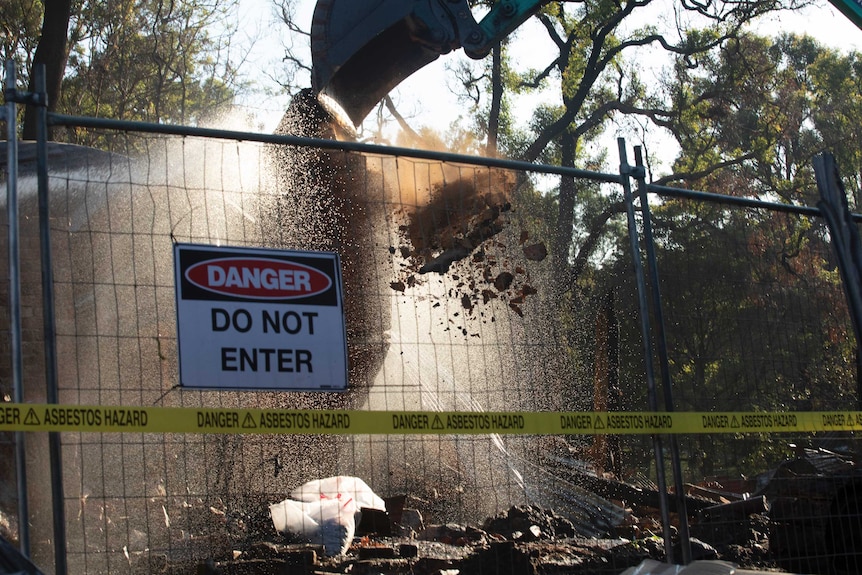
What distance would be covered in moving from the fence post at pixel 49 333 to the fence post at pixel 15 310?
90 mm

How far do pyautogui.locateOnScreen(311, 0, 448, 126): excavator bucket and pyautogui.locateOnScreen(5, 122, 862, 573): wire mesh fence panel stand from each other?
92cm

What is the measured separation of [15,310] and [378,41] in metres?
5.06

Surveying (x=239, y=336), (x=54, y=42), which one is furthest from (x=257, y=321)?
(x=54, y=42)

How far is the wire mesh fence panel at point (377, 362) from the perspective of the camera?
17.3 ft

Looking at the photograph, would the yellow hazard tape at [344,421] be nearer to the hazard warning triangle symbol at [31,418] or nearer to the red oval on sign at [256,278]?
the hazard warning triangle symbol at [31,418]

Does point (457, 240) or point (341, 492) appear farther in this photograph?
point (341, 492)

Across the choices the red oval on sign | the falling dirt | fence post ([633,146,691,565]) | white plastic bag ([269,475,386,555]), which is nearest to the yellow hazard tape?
fence post ([633,146,691,565])

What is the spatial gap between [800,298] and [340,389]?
144 inches

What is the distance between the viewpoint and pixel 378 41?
A: 7879 millimetres

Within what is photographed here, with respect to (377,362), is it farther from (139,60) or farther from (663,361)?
(139,60)

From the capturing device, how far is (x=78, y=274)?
20.4 feet

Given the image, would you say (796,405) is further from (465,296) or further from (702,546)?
(465,296)

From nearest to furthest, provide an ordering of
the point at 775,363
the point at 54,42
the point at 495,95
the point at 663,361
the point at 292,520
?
the point at 663,361, the point at 775,363, the point at 292,520, the point at 54,42, the point at 495,95

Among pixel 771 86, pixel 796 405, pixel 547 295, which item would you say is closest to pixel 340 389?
pixel 796 405
